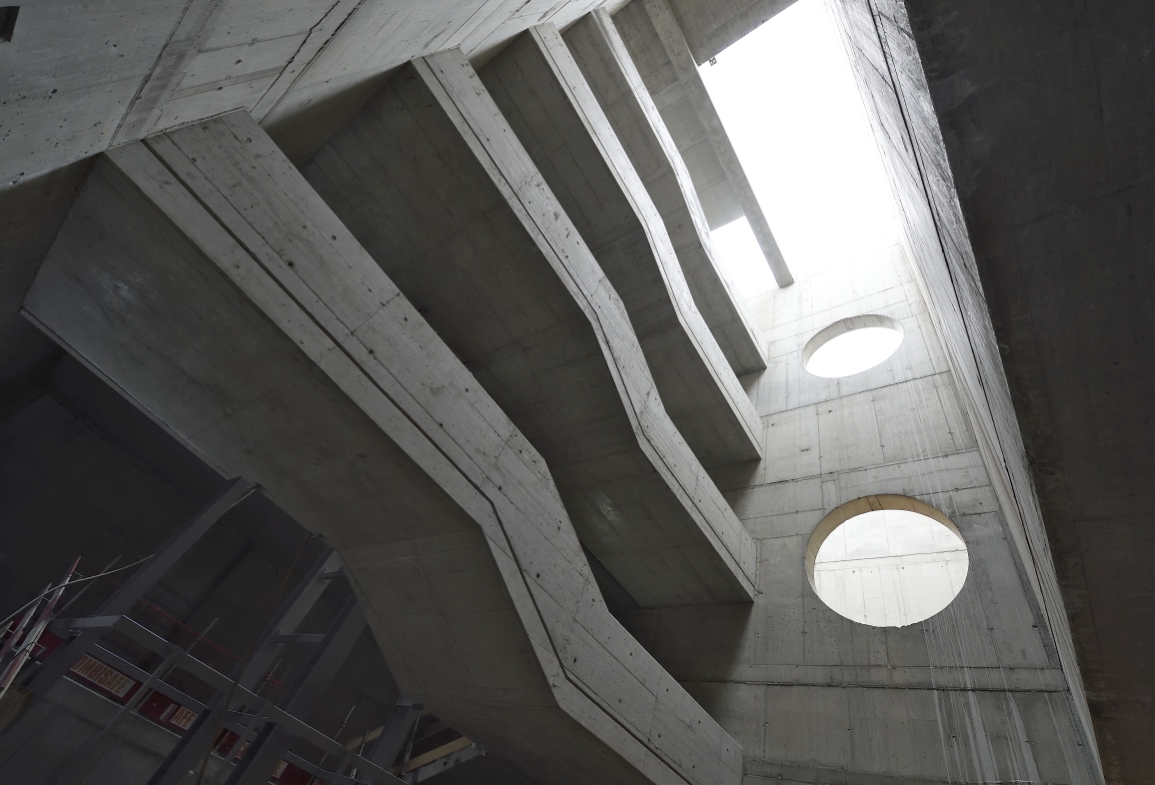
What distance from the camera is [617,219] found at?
30.5 feet

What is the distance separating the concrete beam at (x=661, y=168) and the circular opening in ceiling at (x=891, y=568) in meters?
5.08

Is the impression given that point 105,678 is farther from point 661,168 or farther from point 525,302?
point 661,168

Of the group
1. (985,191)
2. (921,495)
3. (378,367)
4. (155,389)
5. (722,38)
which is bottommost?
(155,389)

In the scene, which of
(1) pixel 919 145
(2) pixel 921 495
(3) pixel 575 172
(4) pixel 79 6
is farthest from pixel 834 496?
(4) pixel 79 6

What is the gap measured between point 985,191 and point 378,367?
432 cm

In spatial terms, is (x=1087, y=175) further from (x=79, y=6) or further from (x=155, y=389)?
(x=155, y=389)

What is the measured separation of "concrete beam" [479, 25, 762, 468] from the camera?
27.3 ft

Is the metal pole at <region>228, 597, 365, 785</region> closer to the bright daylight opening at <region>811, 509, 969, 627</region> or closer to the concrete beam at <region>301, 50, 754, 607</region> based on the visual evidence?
the concrete beam at <region>301, 50, 754, 607</region>

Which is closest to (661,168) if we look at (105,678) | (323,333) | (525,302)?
(525,302)

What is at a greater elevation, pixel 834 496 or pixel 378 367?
pixel 834 496

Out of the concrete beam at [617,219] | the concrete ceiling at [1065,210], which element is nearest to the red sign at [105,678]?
the concrete beam at [617,219]

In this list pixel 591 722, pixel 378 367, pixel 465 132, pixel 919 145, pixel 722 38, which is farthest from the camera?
pixel 722 38

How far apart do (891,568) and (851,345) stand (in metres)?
6.68

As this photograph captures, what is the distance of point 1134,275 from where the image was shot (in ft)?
9.70
